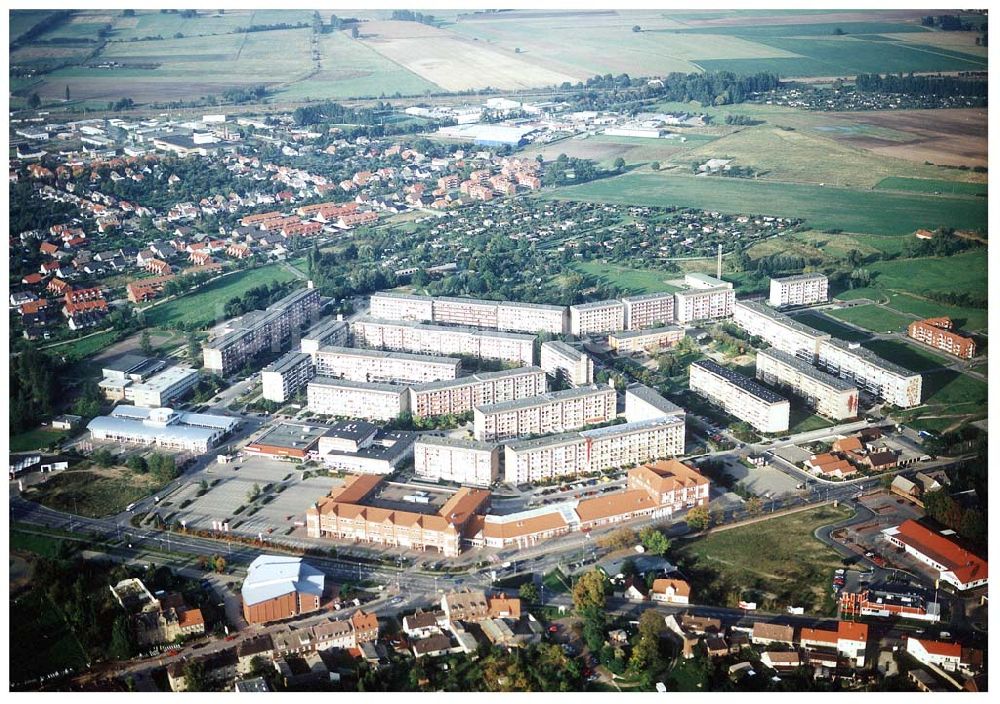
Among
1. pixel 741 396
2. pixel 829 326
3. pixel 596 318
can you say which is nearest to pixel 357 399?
pixel 596 318

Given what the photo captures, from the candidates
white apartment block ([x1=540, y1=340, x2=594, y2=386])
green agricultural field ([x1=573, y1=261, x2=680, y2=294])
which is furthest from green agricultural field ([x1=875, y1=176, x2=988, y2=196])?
white apartment block ([x1=540, y1=340, x2=594, y2=386])

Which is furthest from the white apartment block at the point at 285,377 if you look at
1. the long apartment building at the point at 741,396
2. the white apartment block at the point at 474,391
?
the long apartment building at the point at 741,396

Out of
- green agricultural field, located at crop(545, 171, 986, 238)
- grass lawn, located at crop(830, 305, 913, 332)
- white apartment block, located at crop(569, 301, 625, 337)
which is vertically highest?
green agricultural field, located at crop(545, 171, 986, 238)

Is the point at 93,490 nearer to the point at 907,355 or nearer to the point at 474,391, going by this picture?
the point at 474,391

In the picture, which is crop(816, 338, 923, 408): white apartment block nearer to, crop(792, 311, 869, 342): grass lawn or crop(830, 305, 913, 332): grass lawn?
crop(792, 311, 869, 342): grass lawn

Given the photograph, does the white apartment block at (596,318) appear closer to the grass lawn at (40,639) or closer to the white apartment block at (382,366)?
the white apartment block at (382,366)

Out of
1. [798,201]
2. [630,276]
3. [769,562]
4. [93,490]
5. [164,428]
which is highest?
[798,201]
